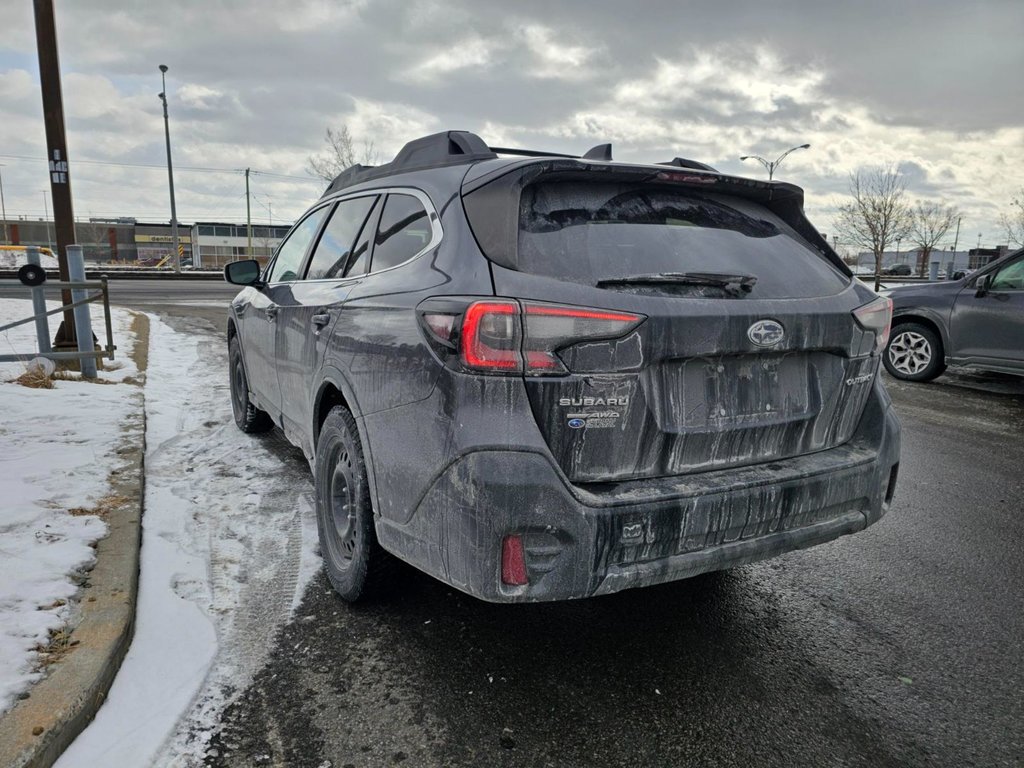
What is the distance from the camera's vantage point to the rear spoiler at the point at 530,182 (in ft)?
7.38

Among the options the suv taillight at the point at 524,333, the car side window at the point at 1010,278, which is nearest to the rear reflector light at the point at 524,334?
the suv taillight at the point at 524,333

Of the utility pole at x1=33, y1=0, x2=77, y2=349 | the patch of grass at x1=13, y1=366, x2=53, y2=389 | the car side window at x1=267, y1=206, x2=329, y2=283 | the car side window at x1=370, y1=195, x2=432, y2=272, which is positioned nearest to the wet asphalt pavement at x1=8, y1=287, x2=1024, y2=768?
the car side window at x1=370, y1=195, x2=432, y2=272

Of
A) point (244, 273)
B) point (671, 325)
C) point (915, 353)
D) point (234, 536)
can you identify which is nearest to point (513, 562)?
point (671, 325)

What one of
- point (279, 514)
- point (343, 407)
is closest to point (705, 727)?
point (343, 407)

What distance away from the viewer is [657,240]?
245 centimetres

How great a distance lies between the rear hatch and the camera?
210 centimetres

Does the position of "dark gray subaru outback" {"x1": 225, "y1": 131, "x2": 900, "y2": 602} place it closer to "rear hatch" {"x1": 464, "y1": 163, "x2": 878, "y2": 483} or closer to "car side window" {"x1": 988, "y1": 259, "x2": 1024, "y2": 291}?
"rear hatch" {"x1": 464, "y1": 163, "x2": 878, "y2": 483}

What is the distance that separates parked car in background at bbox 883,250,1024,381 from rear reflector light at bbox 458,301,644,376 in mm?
6894

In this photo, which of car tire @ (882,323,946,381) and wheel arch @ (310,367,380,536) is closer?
wheel arch @ (310,367,380,536)

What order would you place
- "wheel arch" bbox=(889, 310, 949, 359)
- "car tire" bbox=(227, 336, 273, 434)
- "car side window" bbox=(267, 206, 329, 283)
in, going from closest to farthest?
"car side window" bbox=(267, 206, 329, 283)
"car tire" bbox=(227, 336, 273, 434)
"wheel arch" bbox=(889, 310, 949, 359)

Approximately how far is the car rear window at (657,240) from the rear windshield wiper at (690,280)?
2 centimetres

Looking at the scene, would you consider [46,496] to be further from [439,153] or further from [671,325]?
[671,325]

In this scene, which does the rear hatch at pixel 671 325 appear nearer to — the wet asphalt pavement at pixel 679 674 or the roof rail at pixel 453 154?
the roof rail at pixel 453 154

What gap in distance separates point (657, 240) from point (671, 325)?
0.43m
